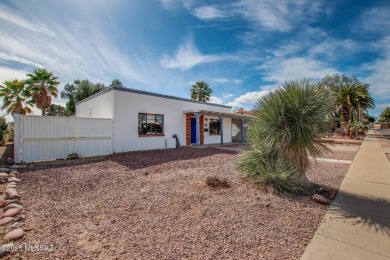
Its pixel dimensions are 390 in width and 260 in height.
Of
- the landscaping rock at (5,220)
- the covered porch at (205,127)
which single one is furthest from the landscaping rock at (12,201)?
the covered porch at (205,127)

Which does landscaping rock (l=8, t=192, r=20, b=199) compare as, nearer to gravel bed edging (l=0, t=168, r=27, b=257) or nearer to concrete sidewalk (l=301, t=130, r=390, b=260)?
gravel bed edging (l=0, t=168, r=27, b=257)

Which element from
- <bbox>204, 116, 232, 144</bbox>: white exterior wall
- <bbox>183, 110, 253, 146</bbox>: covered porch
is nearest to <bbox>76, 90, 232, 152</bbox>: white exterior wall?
<bbox>183, 110, 253, 146</bbox>: covered porch

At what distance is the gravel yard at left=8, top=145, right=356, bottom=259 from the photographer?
94.8 inches

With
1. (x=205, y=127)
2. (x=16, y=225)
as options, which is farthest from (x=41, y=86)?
(x=16, y=225)

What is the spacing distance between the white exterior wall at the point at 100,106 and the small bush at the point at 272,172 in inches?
341

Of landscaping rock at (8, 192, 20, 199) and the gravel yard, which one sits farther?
landscaping rock at (8, 192, 20, 199)

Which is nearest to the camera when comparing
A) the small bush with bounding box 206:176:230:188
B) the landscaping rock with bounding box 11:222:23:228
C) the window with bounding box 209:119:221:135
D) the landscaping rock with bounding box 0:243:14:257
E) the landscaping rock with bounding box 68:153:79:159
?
the landscaping rock with bounding box 0:243:14:257

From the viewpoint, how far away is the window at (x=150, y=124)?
1205 centimetres

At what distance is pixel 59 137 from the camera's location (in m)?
8.76

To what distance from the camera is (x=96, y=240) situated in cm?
263

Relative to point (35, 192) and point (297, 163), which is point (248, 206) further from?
point (35, 192)

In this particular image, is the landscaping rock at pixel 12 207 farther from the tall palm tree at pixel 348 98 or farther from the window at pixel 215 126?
the tall palm tree at pixel 348 98

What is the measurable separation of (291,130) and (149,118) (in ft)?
31.8

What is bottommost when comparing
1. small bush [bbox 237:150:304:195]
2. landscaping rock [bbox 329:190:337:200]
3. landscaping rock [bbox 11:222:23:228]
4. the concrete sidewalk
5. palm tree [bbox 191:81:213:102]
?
the concrete sidewalk
